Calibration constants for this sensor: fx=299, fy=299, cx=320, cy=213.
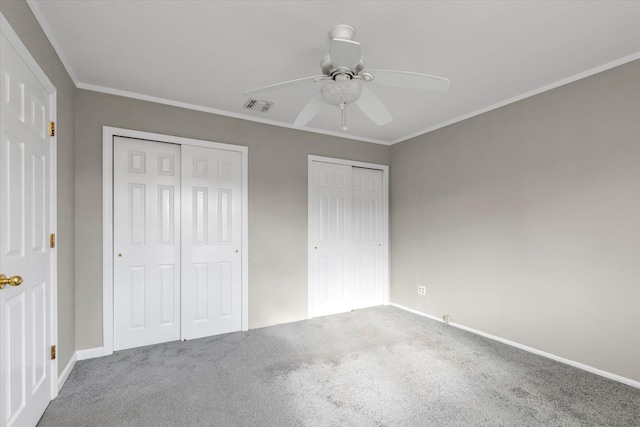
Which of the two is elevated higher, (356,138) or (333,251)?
(356,138)

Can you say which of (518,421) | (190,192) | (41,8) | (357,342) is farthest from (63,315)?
(518,421)

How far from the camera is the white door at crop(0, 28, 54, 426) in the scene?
1.41 m

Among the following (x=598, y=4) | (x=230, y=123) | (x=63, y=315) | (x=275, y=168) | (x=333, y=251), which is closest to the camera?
(x=598, y=4)

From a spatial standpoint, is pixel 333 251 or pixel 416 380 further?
pixel 333 251

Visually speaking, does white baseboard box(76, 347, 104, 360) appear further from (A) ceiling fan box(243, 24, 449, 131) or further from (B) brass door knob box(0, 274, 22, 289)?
(A) ceiling fan box(243, 24, 449, 131)

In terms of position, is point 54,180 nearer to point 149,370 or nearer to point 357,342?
point 149,370

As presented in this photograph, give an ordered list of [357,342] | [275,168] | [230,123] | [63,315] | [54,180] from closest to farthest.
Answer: [54,180], [63,315], [357,342], [230,123], [275,168]

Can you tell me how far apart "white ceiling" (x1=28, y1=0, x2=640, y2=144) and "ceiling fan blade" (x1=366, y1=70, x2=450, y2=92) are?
1.32 ft

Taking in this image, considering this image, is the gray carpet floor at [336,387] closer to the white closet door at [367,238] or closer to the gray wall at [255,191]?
the gray wall at [255,191]

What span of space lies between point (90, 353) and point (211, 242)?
1386mm

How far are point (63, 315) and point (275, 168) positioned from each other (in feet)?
7.66

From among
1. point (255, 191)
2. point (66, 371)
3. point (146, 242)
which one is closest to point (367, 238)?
point (255, 191)

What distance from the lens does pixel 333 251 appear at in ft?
13.1

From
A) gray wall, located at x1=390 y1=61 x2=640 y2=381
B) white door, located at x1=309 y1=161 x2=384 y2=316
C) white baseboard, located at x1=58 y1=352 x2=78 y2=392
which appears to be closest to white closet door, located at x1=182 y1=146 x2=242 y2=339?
white baseboard, located at x1=58 y1=352 x2=78 y2=392
